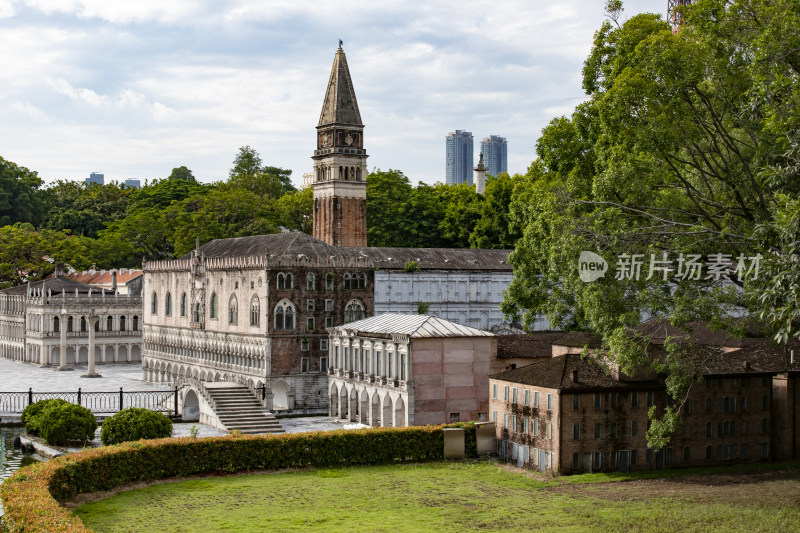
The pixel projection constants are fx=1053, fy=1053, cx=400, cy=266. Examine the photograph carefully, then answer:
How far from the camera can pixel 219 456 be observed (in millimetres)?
44969

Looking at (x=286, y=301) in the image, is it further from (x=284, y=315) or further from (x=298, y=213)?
(x=298, y=213)

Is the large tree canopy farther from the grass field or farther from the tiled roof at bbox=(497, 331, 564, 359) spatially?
the tiled roof at bbox=(497, 331, 564, 359)

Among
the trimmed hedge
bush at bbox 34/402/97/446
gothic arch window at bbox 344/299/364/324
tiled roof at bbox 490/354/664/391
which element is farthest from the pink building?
bush at bbox 34/402/97/446

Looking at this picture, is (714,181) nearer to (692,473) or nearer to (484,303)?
(692,473)

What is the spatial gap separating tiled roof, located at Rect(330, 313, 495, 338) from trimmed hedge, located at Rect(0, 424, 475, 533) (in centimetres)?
937

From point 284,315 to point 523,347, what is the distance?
739 inches

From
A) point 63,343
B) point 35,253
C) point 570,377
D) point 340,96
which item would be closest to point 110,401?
point 63,343

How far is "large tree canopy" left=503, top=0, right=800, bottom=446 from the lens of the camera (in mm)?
36969

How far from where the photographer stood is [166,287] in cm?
8750

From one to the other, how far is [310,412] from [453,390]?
15.1m

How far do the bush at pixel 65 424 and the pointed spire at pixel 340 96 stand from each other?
4454cm

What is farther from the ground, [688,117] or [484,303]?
[688,117]

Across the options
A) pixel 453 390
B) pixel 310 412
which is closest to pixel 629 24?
pixel 453 390

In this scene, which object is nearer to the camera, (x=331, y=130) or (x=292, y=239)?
(x=292, y=239)
